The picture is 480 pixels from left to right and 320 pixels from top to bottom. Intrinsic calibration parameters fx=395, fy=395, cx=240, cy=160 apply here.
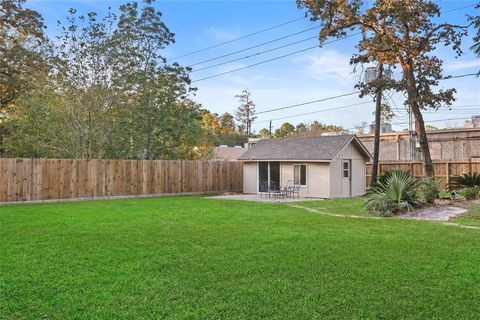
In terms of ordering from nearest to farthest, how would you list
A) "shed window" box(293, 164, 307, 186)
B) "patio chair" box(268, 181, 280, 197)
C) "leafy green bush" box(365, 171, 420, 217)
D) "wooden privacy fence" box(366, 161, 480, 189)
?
"leafy green bush" box(365, 171, 420, 217) < "patio chair" box(268, 181, 280, 197) < "shed window" box(293, 164, 307, 186) < "wooden privacy fence" box(366, 161, 480, 189)

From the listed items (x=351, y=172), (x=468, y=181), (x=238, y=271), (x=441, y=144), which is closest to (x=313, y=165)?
(x=351, y=172)

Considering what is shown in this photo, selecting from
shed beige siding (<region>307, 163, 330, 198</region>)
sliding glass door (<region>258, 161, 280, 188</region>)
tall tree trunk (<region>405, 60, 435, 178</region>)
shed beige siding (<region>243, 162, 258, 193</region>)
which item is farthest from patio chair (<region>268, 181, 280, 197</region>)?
tall tree trunk (<region>405, 60, 435, 178</region>)

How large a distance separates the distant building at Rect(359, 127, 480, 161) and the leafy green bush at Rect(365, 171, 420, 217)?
16.6 meters

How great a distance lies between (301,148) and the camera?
19.8 meters

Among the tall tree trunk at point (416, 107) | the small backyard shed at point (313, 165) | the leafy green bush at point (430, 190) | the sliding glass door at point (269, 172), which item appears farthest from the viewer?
the sliding glass door at point (269, 172)

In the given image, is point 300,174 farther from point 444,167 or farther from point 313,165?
point 444,167

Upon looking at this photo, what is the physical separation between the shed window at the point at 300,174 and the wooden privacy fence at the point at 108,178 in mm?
4106

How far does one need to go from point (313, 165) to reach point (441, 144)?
54.8 feet

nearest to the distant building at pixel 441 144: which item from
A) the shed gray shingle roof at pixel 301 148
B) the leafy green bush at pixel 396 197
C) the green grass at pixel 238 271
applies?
the shed gray shingle roof at pixel 301 148

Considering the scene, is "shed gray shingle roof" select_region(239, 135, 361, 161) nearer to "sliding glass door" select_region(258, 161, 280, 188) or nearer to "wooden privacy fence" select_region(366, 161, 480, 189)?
"sliding glass door" select_region(258, 161, 280, 188)

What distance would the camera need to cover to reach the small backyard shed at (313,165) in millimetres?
18422

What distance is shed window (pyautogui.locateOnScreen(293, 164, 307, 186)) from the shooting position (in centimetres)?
1920

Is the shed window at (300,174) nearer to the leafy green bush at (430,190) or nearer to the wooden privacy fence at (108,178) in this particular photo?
the wooden privacy fence at (108,178)

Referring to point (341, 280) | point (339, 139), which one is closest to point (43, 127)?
point (339, 139)
